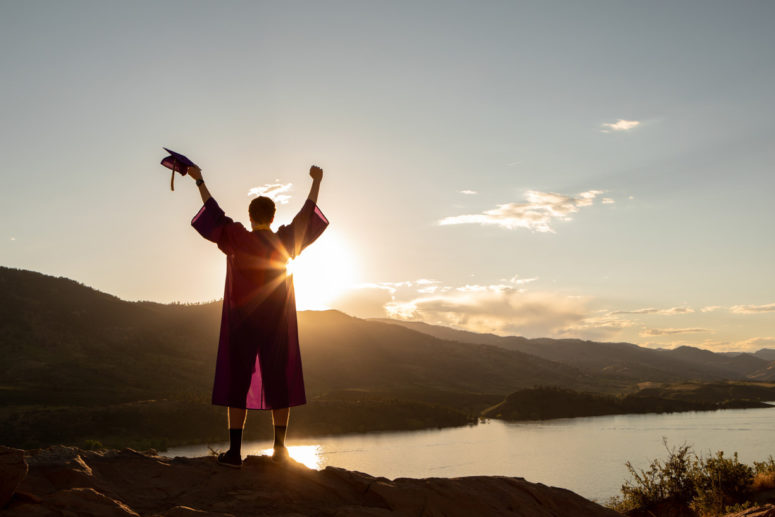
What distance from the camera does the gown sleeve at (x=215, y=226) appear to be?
21.1 ft

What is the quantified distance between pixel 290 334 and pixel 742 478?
540 inches

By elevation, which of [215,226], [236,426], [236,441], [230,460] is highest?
[215,226]

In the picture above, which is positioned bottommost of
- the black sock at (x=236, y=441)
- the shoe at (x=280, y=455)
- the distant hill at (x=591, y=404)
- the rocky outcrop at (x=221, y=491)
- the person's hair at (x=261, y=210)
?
the distant hill at (x=591, y=404)

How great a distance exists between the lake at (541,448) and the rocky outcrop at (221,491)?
26841 mm

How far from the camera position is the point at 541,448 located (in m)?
48.9

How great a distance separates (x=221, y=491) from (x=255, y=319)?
1.78 m

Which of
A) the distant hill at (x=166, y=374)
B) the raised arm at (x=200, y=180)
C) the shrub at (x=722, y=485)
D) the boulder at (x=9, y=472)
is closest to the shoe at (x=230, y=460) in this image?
the boulder at (x=9, y=472)

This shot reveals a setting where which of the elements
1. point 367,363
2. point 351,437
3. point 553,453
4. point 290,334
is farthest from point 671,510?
point 367,363

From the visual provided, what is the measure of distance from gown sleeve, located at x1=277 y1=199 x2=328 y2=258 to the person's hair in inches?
9.0

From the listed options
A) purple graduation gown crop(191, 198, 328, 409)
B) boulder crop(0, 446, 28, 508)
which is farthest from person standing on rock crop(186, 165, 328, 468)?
boulder crop(0, 446, 28, 508)

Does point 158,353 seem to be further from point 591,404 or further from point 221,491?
point 221,491

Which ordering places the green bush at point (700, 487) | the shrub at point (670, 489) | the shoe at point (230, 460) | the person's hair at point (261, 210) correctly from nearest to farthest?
the shoe at point (230, 460)
the person's hair at point (261, 210)
the green bush at point (700, 487)
the shrub at point (670, 489)

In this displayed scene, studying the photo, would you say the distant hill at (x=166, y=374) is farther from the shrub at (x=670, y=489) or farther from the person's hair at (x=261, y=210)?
the person's hair at (x=261, y=210)

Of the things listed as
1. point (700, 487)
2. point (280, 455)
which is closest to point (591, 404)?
point (700, 487)
